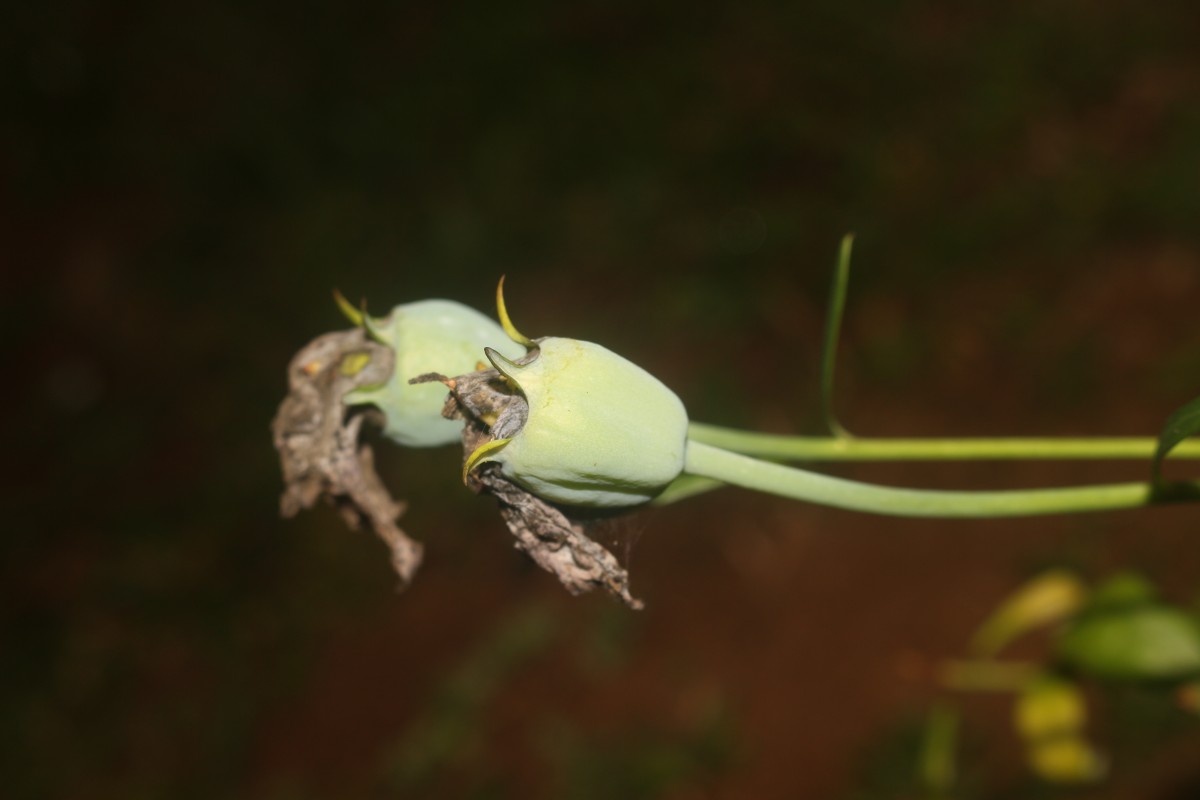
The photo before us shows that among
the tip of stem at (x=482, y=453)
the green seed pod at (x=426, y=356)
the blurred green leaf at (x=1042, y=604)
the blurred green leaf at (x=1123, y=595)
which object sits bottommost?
the tip of stem at (x=482, y=453)

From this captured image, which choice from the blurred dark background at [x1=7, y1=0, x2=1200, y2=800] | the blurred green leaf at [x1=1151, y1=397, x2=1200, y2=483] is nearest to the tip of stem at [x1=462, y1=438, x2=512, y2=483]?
the blurred green leaf at [x1=1151, y1=397, x2=1200, y2=483]

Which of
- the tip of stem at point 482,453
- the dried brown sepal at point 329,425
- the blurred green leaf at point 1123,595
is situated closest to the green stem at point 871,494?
the tip of stem at point 482,453

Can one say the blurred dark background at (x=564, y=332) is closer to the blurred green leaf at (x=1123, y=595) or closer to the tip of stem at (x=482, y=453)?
the blurred green leaf at (x=1123, y=595)

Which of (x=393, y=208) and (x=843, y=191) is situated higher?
(x=843, y=191)

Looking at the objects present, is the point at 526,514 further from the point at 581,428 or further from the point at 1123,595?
the point at 1123,595

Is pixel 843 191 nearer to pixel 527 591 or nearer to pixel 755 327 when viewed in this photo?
pixel 755 327

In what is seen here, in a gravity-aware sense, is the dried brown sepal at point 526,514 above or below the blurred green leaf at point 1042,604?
below

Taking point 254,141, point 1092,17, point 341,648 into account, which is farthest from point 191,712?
point 1092,17

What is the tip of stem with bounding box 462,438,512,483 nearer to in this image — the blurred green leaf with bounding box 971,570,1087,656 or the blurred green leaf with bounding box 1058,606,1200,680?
the blurred green leaf with bounding box 1058,606,1200,680
